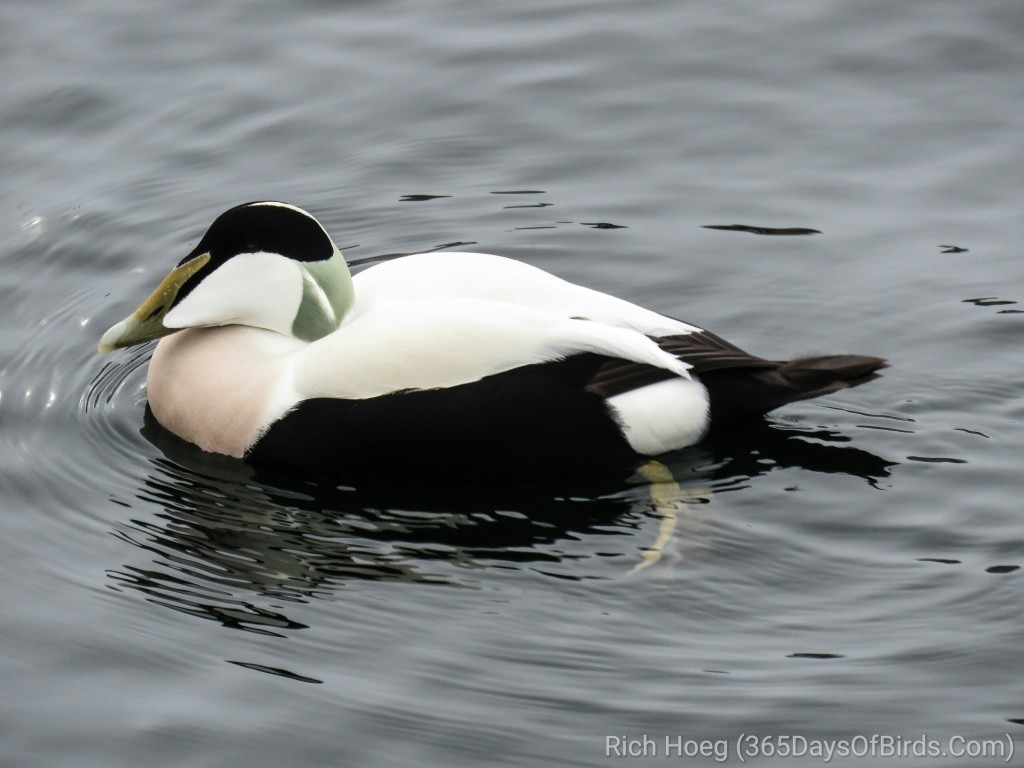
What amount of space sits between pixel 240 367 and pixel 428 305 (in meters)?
0.64

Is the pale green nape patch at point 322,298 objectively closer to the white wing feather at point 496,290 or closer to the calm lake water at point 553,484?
the white wing feather at point 496,290

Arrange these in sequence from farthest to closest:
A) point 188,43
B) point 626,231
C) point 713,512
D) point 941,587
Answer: point 188,43 < point 626,231 < point 713,512 < point 941,587

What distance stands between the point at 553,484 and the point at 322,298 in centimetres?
94

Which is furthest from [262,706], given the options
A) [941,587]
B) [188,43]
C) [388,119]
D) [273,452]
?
[188,43]

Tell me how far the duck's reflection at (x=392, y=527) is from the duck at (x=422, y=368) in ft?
0.25

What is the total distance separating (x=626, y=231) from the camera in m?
6.89

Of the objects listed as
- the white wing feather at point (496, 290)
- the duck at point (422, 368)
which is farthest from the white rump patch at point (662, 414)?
the white wing feather at point (496, 290)

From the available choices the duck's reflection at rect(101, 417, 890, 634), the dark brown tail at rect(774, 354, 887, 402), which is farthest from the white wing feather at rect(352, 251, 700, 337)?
the duck's reflection at rect(101, 417, 890, 634)

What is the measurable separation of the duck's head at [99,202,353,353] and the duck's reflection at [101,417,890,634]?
47cm

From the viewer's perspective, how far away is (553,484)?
5.26 metres

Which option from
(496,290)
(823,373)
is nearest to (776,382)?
(823,373)

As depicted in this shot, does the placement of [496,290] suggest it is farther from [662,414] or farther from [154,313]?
[154,313]

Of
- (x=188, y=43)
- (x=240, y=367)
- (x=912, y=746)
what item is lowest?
(x=912, y=746)

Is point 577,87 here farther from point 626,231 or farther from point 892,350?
point 892,350
